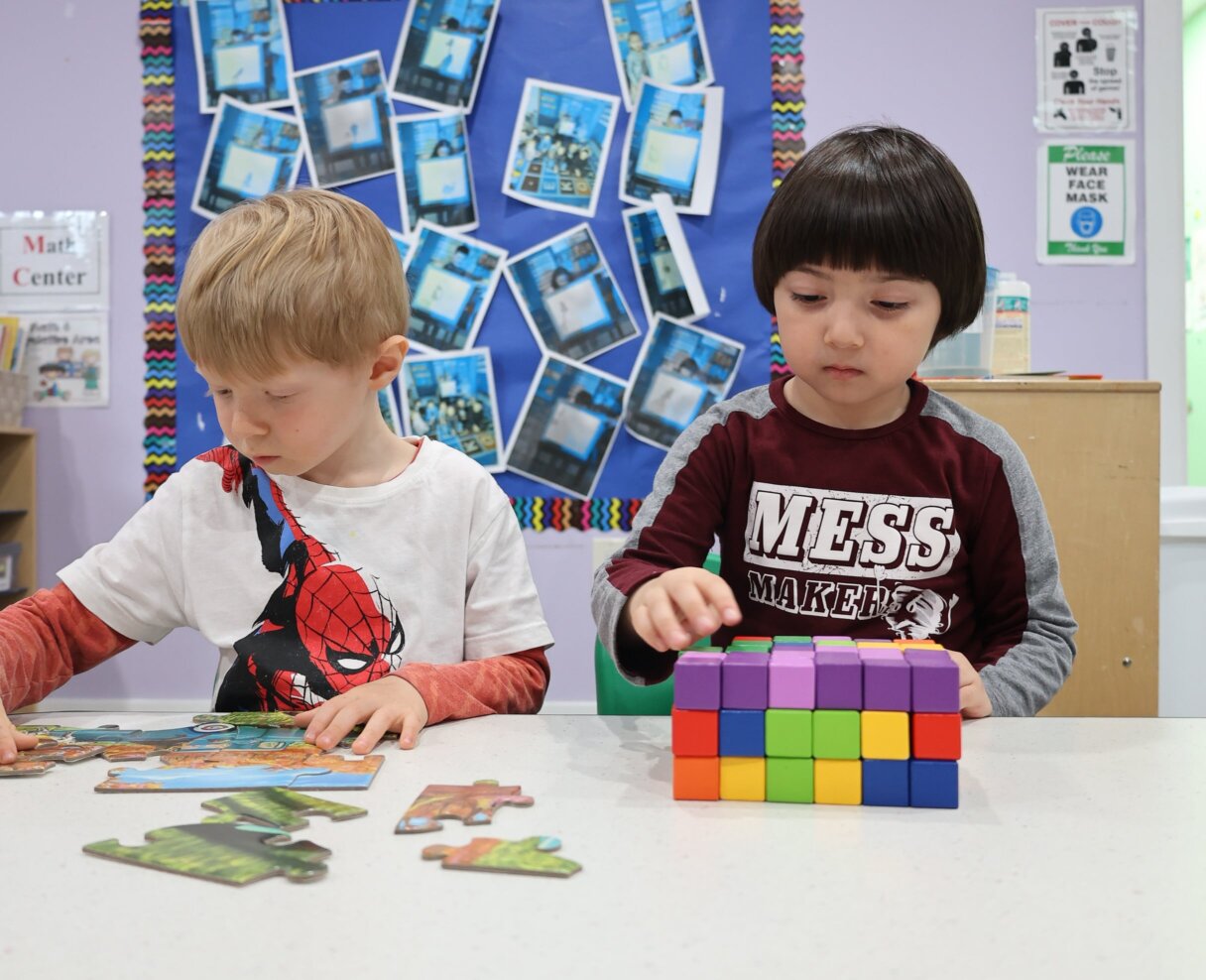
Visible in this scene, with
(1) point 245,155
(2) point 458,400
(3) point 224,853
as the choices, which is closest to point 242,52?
(1) point 245,155

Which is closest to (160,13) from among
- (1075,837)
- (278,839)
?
→ (278,839)

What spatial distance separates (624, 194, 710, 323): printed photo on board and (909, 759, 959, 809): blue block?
2.03m

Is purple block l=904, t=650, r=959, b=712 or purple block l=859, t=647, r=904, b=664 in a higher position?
purple block l=859, t=647, r=904, b=664

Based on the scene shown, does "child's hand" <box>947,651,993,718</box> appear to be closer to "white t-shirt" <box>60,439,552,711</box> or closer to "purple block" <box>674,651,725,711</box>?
"purple block" <box>674,651,725,711</box>

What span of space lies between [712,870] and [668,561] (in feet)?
1.50

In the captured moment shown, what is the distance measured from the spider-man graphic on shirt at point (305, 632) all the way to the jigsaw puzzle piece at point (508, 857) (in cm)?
46

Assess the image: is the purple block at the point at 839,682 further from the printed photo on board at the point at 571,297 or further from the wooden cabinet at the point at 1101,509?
the printed photo on board at the point at 571,297

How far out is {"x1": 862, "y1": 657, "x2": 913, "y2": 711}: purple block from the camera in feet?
2.04

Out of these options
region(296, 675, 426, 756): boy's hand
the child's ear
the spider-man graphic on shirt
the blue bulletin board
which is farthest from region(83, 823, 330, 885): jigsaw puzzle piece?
the blue bulletin board

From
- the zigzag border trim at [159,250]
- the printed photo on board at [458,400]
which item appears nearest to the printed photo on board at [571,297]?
the printed photo on board at [458,400]

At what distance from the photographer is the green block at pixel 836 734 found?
634 millimetres

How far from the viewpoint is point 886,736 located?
634mm

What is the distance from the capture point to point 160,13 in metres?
2.61

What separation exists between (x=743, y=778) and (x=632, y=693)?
489 millimetres
